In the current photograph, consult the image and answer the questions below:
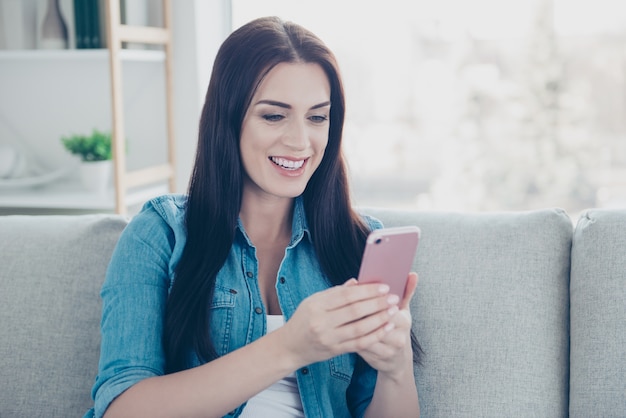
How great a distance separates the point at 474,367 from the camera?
141cm

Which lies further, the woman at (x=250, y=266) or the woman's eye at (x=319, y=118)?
the woman's eye at (x=319, y=118)

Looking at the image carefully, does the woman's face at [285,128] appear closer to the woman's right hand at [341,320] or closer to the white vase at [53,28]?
the woman's right hand at [341,320]

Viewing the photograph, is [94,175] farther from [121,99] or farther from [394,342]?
[394,342]

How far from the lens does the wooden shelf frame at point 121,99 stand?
234 centimetres

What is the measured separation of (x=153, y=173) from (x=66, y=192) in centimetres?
35

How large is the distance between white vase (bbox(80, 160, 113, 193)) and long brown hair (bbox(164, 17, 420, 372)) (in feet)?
4.24

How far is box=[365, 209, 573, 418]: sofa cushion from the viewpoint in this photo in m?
1.39

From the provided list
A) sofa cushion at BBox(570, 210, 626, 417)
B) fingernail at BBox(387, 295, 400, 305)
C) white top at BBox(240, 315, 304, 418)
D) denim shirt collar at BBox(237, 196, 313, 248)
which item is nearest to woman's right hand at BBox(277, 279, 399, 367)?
fingernail at BBox(387, 295, 400, 305)

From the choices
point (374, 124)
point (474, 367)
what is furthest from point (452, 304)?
point (374, 124)

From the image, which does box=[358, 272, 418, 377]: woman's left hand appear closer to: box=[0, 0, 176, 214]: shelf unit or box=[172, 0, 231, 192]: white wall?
box=[0, 0, 176, 214]: shelf unit

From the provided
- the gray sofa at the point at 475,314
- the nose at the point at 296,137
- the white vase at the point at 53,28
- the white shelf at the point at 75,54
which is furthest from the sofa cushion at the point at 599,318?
the white vase at the point at 53,28

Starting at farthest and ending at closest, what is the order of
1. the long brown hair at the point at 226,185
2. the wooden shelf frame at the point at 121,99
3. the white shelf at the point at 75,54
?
1. the white shelf at the point at 75,54
2. the wooden shelf frame at the point at 121,99
3. the long brown hair at the point at 226,185

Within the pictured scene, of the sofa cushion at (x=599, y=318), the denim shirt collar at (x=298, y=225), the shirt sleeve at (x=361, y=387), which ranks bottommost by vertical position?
the shirt sleeve at (x=361, y=387)

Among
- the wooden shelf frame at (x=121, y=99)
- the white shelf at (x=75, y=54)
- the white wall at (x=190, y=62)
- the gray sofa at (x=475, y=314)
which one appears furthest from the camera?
the white wall at (x=190, y=62)
